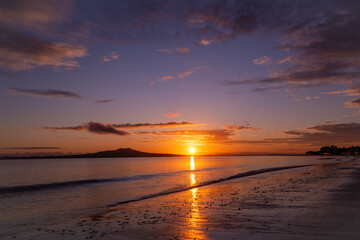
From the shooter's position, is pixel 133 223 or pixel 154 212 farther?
pixel 154 212

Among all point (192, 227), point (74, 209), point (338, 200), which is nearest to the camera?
point (192, 227)

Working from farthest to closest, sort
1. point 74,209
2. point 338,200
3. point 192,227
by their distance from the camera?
point 74,209
point 338,200
point 192,227

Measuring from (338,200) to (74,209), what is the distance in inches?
782

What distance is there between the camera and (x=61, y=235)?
12.9 meters

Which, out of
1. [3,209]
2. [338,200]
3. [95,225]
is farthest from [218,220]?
[3,209]

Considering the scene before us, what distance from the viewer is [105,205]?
2294cm

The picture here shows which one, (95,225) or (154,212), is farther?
(154,212)

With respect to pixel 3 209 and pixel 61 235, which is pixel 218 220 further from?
pixel 3 209

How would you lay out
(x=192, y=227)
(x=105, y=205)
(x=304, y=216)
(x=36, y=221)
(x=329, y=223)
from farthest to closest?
1. (x=105, y=205)
2. (x=36, y=221)
3. (x=304, y=216)
4. (x=192, y=227)
5. (x=329, y=223)

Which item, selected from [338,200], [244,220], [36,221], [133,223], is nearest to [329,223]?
[244,220]

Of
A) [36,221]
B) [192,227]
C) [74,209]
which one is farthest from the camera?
[74,209]

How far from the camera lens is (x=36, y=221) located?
16.9 metres

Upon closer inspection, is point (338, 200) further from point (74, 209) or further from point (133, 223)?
point (74, 209)

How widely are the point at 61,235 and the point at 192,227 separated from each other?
646 centimetres
